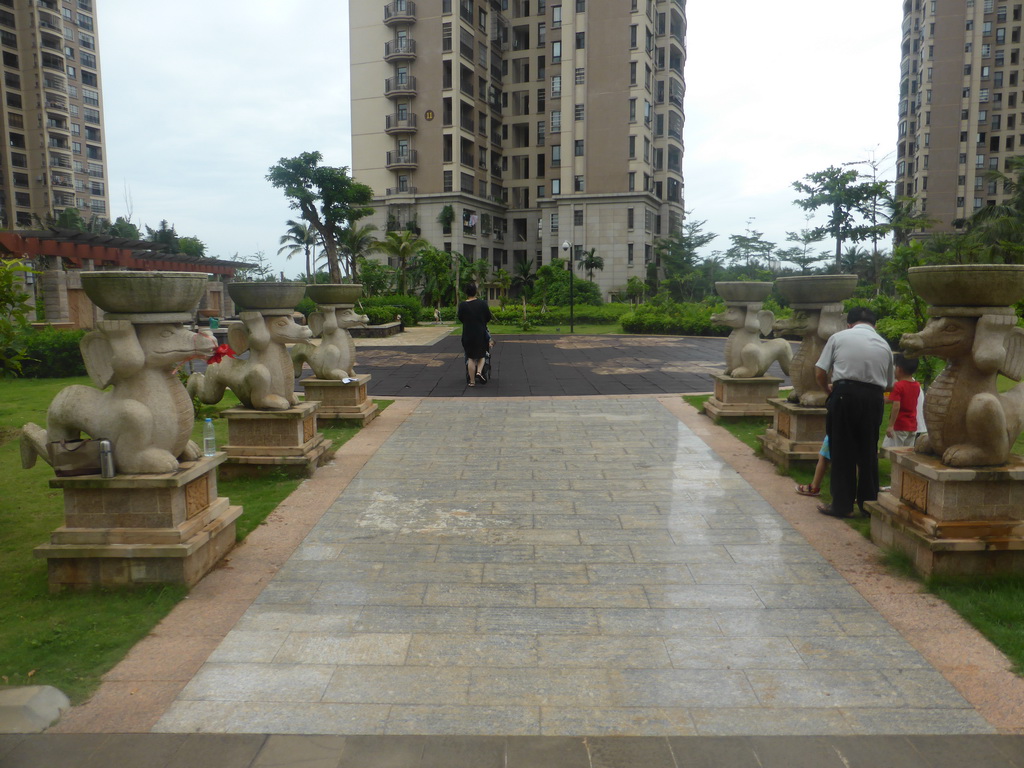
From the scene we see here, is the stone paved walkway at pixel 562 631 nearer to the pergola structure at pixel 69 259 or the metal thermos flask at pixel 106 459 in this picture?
the metal thermos flask at pixel 106 459

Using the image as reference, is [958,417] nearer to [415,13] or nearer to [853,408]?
[853,408]

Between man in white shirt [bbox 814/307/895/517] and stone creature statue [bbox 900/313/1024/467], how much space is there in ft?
2.62

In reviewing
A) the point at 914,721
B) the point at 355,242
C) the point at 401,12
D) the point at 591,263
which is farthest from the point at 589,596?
the point at 401,12

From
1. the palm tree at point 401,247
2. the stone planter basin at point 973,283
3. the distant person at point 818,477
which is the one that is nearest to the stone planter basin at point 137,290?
the stone planter basin at point 973,283

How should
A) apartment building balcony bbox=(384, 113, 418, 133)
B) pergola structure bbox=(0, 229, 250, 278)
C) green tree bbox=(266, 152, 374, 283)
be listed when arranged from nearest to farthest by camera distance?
1. pergola structure bbox=(0, 229, 250, 278)
2. green tree bbox=(266, 152, 374, 283)
3. apartment building balcony bbox=(384, 113, 418, 133)

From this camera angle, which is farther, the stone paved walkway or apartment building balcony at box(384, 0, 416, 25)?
apartment building balcony at box(384, 0, 416, 25)

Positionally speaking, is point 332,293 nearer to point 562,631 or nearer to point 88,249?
point 562,631

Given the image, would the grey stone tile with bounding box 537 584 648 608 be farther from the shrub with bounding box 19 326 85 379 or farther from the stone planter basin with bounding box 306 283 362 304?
the shrub with bounding box 19 326 85 379

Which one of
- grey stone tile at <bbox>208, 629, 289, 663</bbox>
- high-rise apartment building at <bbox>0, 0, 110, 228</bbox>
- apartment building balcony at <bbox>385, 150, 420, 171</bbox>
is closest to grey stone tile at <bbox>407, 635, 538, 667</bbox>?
grey stone tile at <bbox>208, 629, 289, 663</bbox>

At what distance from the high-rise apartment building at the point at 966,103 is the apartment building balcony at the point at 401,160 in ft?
137

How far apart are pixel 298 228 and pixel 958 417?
5103 centimetres

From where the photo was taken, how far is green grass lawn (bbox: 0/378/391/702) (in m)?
3.29

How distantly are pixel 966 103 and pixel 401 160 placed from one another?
153ft

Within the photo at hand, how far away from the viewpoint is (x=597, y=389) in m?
12.7
